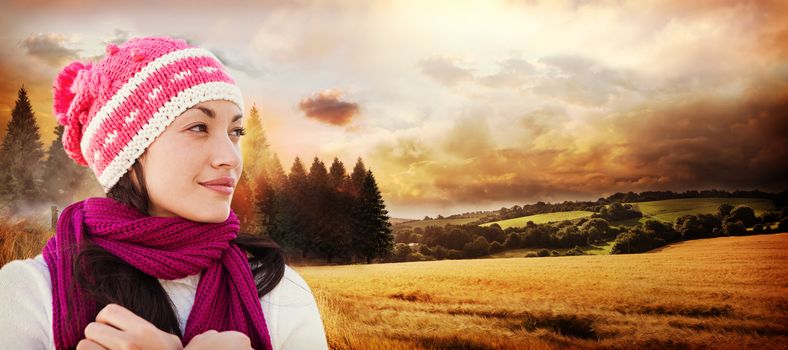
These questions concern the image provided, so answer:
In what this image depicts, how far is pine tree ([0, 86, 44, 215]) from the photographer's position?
10219 millimetres

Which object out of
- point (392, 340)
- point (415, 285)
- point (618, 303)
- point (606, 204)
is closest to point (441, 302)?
point (415, 285)

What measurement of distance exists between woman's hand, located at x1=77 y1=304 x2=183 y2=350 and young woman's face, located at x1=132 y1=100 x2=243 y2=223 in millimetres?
494

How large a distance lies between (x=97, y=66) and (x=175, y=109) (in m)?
0.40

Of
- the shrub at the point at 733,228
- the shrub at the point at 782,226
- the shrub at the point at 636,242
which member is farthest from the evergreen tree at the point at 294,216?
the shrub at the point at 782,226

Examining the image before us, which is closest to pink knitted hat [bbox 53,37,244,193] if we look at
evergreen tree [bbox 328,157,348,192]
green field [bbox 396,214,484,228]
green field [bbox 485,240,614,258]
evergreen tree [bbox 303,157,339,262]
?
green field [bbox 396,214,484,228]

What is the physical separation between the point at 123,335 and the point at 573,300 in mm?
8470

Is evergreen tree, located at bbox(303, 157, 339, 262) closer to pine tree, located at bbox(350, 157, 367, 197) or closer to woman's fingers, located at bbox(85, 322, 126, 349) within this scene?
pine tree, located at bbox(350, 157, 367, 197)

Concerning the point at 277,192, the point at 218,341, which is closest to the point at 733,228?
the point at 277,192

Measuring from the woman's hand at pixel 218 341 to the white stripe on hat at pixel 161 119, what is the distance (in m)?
0.76

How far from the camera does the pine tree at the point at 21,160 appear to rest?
1022 centimetres

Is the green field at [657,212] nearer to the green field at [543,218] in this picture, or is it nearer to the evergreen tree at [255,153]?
the green field at [543,218]

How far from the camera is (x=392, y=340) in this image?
687cm

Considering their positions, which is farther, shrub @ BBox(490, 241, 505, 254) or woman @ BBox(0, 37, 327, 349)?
shrub @ BBox(490, 241, 505, 254)

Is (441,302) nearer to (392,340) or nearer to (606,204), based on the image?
(392,340)
